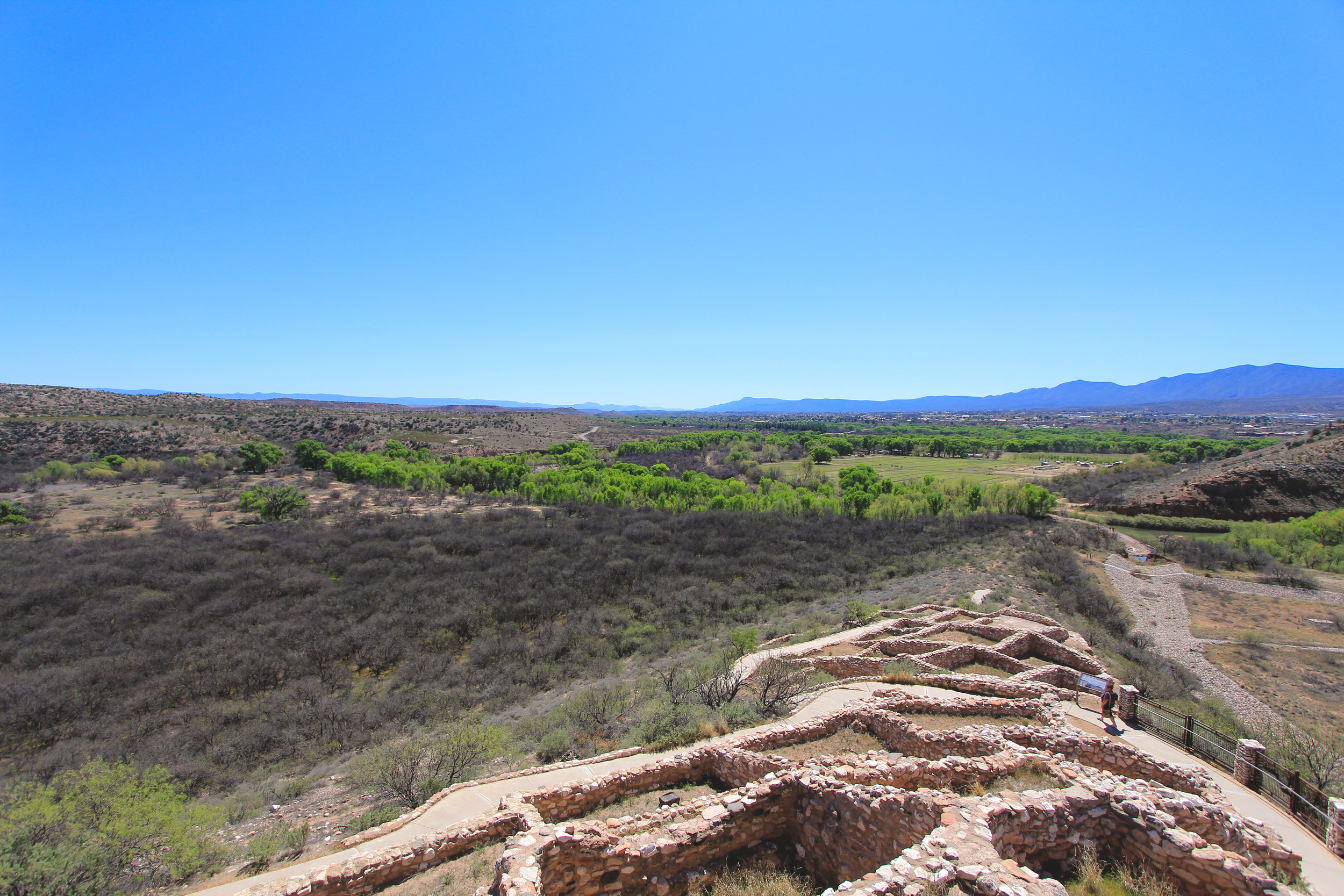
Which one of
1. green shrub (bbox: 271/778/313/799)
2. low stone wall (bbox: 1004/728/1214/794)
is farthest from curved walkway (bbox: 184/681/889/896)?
low stone wall (bbox: 1004/728/1214/794)

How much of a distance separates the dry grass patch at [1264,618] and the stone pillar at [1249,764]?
68.6ft

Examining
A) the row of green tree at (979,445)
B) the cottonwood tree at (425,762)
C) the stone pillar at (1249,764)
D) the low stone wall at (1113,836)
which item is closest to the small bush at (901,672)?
the stone pillar at (1249,764)

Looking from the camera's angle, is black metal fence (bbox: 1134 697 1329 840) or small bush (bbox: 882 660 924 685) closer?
black metal fence (bbox: 1134 697 1329 840)

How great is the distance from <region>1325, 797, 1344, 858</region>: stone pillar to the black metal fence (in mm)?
90

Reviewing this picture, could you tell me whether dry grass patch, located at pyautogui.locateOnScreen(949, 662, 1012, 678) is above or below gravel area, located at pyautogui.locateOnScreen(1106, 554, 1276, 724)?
above

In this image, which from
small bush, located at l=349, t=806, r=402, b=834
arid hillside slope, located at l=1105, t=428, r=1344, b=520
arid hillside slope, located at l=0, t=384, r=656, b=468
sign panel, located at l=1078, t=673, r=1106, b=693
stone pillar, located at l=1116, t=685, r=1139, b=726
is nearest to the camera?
small bush, located at l=349, t=806, r=402, b=834

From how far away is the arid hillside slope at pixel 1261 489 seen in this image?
5000 cm

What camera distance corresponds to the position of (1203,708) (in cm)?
1619

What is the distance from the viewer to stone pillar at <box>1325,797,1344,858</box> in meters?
8.45

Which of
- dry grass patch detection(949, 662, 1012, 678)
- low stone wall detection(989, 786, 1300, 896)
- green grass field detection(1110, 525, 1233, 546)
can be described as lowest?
green grass field detection(1110, 525, 1233, 546)

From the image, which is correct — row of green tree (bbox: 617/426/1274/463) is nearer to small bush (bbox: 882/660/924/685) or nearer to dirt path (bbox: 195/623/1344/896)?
small bush (bbox: 882/660/924/685)

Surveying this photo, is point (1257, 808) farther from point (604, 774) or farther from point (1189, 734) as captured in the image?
point (604, 774)

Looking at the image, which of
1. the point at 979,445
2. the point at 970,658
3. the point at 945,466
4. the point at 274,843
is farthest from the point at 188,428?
the point at 979,445

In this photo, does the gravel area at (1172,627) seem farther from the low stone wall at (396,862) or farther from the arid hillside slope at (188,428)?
the arid hillside slope at (188,428)
